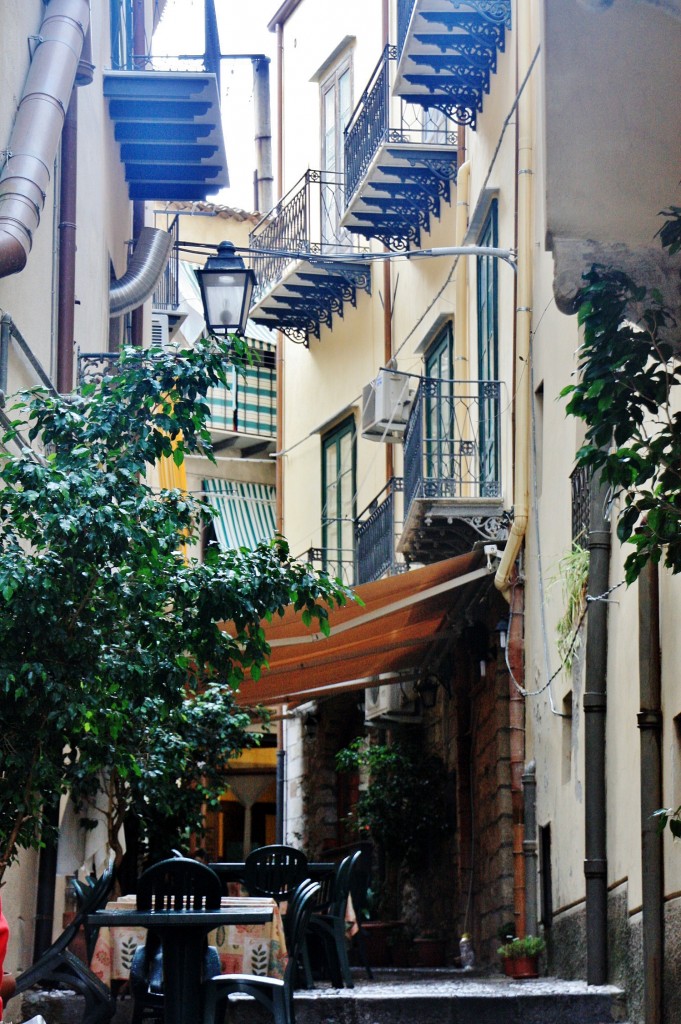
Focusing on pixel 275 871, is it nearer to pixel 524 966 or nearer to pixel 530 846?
pixel 524 966

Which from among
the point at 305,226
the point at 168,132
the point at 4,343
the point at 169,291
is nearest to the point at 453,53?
the point at 168,132

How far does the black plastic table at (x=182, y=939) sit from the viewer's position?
7277mm

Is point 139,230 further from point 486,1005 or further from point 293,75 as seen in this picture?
point 486,1005

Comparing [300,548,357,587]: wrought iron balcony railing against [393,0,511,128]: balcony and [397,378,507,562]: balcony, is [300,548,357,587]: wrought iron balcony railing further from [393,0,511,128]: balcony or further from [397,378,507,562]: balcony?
[393,0,511,128]: balcony

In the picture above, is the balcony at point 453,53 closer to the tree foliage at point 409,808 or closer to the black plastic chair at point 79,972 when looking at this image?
the tree foliage at point 409,808

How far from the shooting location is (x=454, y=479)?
13648 millimetres

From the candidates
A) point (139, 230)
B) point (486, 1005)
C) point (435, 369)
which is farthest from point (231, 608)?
point (139, 230)

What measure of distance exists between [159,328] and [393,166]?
4335mm

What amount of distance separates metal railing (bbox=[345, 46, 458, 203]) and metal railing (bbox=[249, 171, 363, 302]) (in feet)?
6.70

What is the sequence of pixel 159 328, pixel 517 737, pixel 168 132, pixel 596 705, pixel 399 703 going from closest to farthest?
pixel 596 705, pixel 517 737, pixel 168 132, pixel 399 703, pixel 159 328

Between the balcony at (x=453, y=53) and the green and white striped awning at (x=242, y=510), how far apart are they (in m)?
12.2

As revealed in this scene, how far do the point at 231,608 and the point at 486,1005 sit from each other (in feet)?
8.47

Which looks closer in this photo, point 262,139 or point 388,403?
point 388,403

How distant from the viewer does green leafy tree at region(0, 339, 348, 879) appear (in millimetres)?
6754
